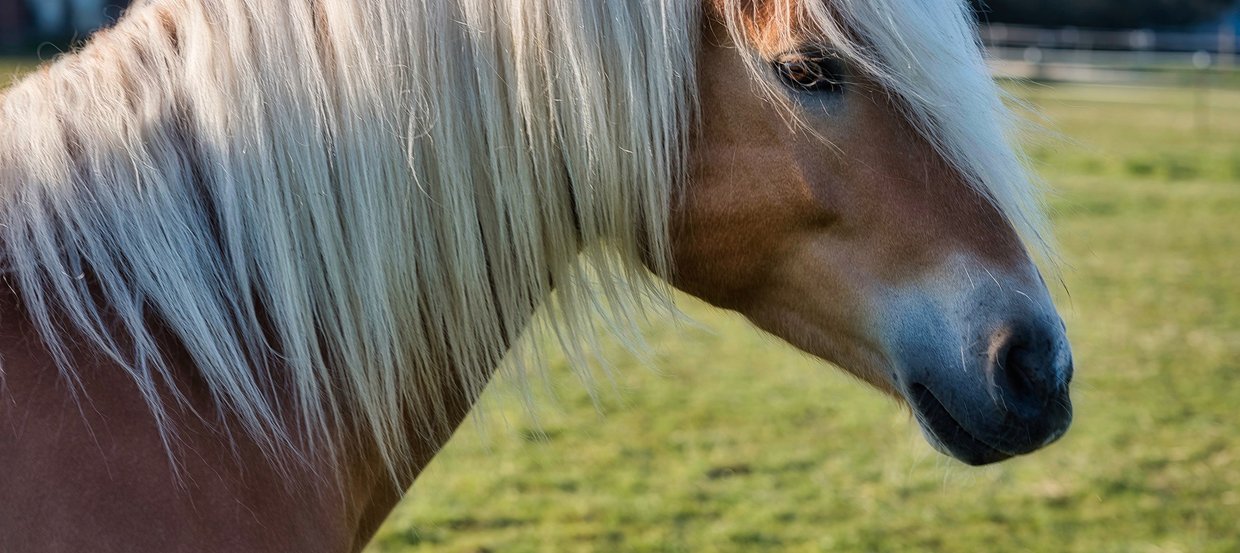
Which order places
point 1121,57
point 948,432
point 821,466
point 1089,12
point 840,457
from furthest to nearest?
1. point 1089,12
2. point 1121,57
3. point 840,457
4. point 821,466
5. point 948,432

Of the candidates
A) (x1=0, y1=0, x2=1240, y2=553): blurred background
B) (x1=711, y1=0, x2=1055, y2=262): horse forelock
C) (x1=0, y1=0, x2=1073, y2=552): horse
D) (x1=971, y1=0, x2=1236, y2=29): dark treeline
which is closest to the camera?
(x1=0, y1=0, x2=1073, y2=552): horse

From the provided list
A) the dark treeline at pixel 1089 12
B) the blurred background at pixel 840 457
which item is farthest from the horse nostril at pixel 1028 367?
the dark treeline at pixel 1089 12

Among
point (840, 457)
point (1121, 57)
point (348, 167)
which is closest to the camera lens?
point (348, 167)

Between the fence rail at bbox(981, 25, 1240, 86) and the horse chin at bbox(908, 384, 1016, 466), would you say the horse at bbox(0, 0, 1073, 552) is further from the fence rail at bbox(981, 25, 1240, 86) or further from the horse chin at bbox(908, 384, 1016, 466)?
the fence rail at bbox(981, 25, 1240, 86)

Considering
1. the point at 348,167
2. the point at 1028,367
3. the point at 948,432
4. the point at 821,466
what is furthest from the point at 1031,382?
the point at 821,466

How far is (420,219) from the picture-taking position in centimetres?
161

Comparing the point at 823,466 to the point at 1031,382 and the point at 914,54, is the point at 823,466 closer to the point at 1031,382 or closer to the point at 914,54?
the point at 1031,382

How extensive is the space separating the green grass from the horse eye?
575 mm

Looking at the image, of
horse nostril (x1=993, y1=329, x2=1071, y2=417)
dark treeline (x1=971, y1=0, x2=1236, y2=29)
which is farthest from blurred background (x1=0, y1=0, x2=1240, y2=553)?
dark treeline (x1=971, y1=0, x2=1236, y2=29)

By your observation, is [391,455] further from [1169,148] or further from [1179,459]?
[1169,148]

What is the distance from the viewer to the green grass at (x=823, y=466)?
3.90 m

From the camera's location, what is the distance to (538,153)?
164 cm

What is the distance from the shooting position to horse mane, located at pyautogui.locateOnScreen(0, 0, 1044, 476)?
1.50m

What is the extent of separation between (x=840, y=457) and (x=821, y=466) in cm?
15
